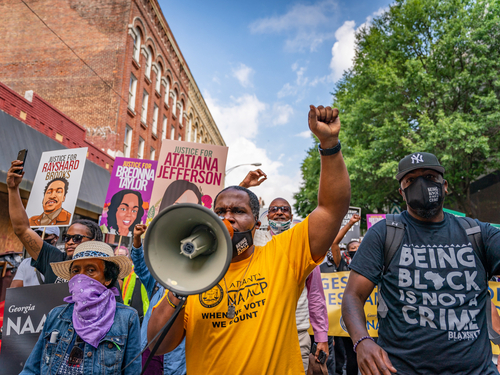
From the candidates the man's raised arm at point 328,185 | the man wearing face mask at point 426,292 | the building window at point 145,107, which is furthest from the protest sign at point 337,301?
the building window at point 145,107

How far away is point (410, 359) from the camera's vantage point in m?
1.91

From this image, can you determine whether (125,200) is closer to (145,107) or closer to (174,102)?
(145,107)

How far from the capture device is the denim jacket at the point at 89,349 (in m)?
2.02

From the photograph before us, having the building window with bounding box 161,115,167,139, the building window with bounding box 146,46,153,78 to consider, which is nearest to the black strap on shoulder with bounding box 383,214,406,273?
the building window with bounding box 146,46,153,78

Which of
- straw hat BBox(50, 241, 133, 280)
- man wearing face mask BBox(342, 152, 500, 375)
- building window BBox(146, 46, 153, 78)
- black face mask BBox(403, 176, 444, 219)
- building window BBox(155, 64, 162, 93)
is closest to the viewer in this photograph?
man wearing face mask BBox(342, 152, 500, 375)

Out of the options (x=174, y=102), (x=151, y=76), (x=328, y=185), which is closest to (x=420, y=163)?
(x=328, y=185)

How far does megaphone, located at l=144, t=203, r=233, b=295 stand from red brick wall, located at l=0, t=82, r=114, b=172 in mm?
10252

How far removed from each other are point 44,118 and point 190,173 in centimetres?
818

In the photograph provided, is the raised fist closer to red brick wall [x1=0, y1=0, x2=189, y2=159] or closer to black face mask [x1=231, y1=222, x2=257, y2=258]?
black face mask [x1=231, y1=222, x2=257, y2=258]

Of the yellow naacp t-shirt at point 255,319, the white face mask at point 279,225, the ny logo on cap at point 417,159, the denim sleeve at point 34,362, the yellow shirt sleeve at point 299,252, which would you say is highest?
the ny logo on cap at point 417,159

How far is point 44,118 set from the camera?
11.3 m

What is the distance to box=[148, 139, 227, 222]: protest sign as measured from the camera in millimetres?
5391

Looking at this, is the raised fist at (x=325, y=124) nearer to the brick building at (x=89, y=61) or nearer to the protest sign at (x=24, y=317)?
the protest sign at (x=24, y=317)

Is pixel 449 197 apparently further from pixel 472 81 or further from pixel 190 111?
pixel 190 111
